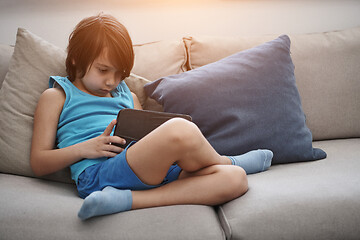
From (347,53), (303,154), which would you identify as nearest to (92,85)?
(303,154)

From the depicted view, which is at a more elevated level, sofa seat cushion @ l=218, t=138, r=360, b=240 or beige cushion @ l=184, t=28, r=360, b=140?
beige cushion @ l=184, t=28, r=360, b=140

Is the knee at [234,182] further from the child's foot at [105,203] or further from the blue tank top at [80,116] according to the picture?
the blue tank top at [80,116]

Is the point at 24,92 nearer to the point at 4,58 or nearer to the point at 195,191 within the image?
the point at 4,58

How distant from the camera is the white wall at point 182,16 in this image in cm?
184

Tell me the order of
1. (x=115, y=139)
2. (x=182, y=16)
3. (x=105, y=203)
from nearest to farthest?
(x=105, y=203), (x=115, y=139), (x=182, y=16)

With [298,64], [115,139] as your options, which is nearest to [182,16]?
[298,64]

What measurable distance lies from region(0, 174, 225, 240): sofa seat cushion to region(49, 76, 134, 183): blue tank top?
0.25 meters

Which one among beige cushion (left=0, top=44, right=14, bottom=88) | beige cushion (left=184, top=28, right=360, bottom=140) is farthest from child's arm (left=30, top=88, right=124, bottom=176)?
beige cushion (left=184, top=28, right=360, bottom=140)

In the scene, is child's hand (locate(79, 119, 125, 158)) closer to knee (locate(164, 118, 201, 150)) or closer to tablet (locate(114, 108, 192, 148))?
tablet (locate(114, 108, 192, 148))

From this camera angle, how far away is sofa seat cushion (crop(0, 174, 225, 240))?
2.75ft

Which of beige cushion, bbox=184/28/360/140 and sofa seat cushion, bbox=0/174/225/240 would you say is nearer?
sofa seat cushion, bbox=0/174/225/240

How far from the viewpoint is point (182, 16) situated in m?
1.90

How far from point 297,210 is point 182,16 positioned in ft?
4.29

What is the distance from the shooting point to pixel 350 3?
1.97 meters
